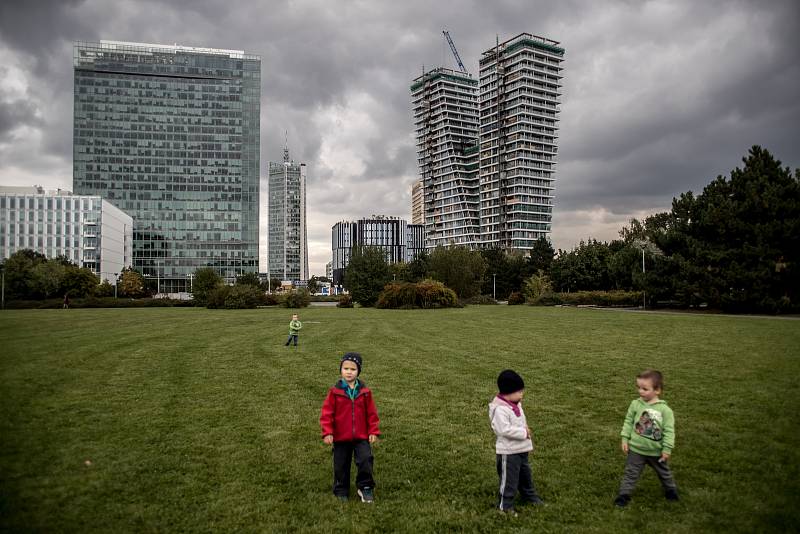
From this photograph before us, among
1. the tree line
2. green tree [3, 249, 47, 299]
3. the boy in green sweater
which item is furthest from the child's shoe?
green tree [3, 249, 47, 299]

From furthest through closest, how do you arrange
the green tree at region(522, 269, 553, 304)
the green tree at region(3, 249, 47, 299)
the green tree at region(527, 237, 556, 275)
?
the green tree at region(527, 237, 556, 275) → the green tree at region(522, 269, 553, 304) → the green tree at region(3, 249, 47, 299)

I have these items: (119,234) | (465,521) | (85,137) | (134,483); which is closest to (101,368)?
(134,483)

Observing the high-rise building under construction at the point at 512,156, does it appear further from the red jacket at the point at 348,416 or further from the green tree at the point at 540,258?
the red jacket at the point at 348,416

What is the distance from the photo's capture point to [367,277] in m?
59.1

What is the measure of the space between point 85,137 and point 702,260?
165267 millimetres

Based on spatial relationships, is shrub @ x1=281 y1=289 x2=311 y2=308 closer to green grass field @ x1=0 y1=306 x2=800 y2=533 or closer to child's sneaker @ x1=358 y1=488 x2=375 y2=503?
green grass field @ x1=0 y1=306 x2=800 y2=533

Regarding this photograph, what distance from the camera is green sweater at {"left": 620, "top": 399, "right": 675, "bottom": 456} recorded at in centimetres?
527

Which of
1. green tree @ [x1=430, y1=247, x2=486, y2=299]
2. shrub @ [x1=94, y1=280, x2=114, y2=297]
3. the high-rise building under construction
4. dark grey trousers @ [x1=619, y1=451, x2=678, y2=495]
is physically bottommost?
dark grey trousers @ [x1=619, y1=451, x2=678, y2=495]

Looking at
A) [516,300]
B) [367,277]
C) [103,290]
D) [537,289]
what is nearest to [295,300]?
[367,277]

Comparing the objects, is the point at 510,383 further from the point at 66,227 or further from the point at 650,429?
the point at 66,227

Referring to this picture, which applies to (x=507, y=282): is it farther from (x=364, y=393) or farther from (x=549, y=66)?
(x=549, y=66)

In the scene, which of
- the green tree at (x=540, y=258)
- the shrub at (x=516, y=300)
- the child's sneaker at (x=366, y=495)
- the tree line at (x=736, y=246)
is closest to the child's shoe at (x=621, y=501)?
the child's sneaker at (x=366, y=495)

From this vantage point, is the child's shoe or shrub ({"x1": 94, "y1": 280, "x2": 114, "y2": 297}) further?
shrub ({"x1": 94, "y1": 280, "x2": 114, "y2": 297})

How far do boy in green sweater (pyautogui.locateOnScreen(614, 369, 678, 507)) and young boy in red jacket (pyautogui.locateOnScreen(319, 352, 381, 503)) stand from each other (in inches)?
114
